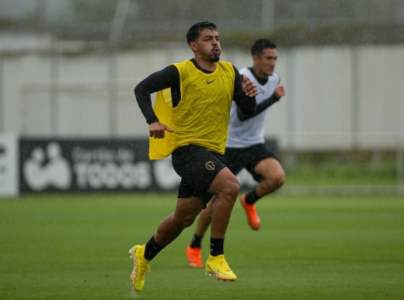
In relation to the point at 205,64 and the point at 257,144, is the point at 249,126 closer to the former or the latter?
the point at 257,144

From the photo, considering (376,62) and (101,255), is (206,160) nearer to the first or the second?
(101,255)

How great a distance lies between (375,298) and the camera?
274 inches

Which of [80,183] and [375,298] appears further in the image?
[80,183]

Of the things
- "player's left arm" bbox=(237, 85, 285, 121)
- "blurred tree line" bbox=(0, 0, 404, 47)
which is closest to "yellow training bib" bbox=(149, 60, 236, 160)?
"player's left arm" bbox=(237, 85, 285, 121)

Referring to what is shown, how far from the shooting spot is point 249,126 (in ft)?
34.4

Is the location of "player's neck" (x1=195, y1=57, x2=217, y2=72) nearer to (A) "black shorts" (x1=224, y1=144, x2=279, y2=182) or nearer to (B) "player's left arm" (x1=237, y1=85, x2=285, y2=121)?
(B) "player's left arm" (x1=237, y1=85, x2=285, y2=121)

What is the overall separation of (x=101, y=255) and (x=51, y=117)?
17.4 m

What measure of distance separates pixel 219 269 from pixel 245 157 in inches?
137

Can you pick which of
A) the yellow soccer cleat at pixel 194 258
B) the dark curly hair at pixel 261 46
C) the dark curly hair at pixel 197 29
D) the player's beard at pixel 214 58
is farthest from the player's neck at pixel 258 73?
the player's beard at pixel 214 58

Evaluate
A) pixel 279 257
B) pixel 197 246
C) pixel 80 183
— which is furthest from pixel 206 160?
pixel 80 183

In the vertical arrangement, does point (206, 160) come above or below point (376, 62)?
below

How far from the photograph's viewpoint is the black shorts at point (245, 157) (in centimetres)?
1034

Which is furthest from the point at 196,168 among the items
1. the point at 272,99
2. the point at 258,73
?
the point at 258,73

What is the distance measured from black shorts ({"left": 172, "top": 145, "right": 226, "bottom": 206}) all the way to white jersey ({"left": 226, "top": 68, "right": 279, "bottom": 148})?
2.90 meters
